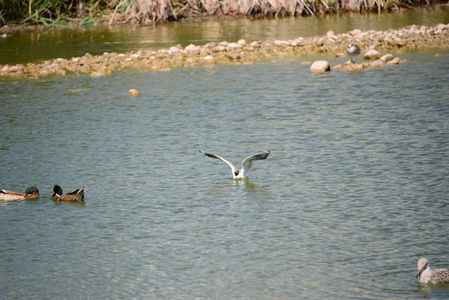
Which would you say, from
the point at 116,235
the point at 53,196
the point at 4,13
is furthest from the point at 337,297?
the point at 4,13

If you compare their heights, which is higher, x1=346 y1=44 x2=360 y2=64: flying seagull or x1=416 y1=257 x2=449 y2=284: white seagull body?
x1=346 y1=44 x2=360 y2=64: flying seagull

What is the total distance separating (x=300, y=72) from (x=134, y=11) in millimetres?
12178

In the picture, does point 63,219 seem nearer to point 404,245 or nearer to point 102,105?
point 404,245

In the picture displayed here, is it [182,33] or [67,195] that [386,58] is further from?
[67,195]

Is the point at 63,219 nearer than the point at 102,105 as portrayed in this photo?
Yes

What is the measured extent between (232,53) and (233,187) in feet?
36.6

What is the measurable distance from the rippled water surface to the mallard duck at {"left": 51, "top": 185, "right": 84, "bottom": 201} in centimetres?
12

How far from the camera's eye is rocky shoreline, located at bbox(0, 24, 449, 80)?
69.0 ft

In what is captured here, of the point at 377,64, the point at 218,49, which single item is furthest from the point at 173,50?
the point at 377,64

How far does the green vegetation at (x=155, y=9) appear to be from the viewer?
28766 millimetres

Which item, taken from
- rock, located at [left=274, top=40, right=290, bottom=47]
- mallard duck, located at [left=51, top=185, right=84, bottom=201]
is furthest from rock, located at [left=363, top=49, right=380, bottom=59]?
mallard duck, located at [left=51, top=185, right=84, bottom=201]

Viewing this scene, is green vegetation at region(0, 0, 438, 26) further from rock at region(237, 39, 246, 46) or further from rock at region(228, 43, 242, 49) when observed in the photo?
rock at region(228, 43, 242, 49)

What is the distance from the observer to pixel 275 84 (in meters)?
17.8

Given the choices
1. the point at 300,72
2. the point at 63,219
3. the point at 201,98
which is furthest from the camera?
the point at 300,72
